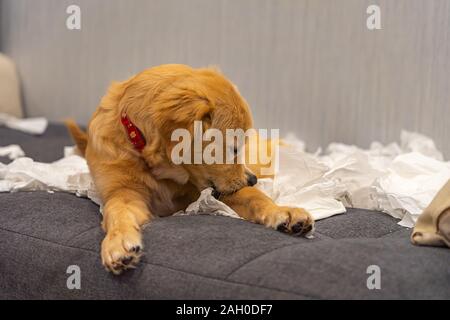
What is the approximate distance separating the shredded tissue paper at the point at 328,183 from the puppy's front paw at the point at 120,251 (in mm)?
354

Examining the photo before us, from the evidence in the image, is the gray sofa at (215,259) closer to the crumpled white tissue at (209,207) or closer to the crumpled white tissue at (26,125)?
the crumpled white tissue at (209,207)

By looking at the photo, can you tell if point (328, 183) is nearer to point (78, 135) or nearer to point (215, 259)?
point (215, 259)

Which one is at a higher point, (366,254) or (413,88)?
(413,88)

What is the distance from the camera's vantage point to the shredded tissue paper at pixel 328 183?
1.95 m

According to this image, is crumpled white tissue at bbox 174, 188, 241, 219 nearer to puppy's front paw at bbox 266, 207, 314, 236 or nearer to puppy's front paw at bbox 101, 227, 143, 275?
puppy's front paw at bbox 266, 207, 314, 236

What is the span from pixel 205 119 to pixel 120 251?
47 centimetres

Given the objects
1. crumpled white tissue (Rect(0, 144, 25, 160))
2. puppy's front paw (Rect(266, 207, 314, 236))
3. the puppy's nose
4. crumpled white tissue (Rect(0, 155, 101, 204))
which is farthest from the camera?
→ crumpled white tissue (Rect(0, 144, 25, 160))

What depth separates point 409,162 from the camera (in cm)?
229

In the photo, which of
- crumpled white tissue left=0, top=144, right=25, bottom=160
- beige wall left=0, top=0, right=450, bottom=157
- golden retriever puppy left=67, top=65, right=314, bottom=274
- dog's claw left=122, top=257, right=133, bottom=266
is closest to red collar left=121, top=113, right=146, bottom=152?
golden retriever puppy left=67, top=65, right=314, bottom=274

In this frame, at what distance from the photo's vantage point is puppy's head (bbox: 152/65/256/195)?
1.75 metres

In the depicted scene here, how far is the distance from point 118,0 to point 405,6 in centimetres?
170

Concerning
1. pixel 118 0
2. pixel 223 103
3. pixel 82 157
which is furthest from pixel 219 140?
pixel 118 0

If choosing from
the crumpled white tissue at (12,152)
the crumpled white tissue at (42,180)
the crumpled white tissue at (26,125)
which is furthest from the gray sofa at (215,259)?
the crumpled white tissue at (26,125)

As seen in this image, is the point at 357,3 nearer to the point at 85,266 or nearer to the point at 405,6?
the point at 405,6
